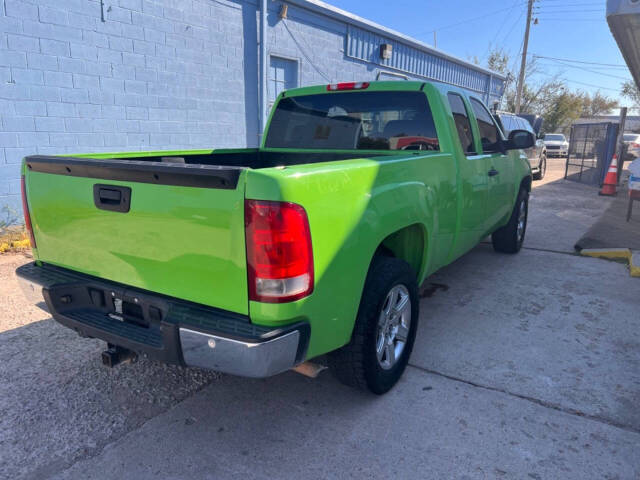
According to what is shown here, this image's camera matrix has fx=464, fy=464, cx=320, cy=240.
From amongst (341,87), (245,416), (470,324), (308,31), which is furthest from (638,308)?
(308,31)

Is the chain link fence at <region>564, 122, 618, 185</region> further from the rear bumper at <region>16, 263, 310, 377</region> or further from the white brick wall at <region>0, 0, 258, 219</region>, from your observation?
the rear bumper at <region>16, 263, 310, 377</region>

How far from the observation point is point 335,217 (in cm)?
220

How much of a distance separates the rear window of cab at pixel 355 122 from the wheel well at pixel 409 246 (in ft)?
2.64

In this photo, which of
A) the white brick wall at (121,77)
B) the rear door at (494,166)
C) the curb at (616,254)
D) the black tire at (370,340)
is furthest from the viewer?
the white brick wall at (121,77)

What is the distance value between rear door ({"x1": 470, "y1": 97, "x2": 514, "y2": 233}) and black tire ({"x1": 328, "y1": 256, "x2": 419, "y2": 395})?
7.01ft

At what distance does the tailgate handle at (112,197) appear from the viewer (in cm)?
227

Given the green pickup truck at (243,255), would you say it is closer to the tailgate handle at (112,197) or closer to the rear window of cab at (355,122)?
the tailgate handle at (112,197)

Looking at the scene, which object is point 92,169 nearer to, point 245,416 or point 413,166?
point 245,416

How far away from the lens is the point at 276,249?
77.7 inches

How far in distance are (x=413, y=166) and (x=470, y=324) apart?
171 cm

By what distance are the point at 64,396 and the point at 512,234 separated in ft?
17.0

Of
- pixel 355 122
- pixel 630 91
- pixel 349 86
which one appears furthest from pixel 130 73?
pixel 630 91

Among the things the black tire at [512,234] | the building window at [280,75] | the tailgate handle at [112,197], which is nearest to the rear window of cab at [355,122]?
the tailgate handle at [112,197]

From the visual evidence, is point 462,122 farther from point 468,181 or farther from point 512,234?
point 512,234
